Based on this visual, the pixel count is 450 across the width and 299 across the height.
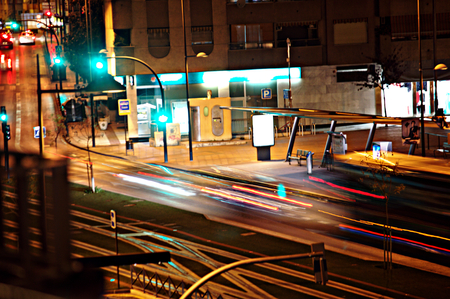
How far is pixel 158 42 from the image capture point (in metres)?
41.0

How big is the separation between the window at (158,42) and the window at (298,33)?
9.16 metres

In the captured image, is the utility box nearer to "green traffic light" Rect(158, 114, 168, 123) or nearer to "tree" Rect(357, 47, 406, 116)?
"green traffic light" Rect(158, 114, 168, 123)

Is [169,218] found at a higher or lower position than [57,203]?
lower

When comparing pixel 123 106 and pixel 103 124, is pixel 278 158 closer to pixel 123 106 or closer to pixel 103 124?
pixel 123 106

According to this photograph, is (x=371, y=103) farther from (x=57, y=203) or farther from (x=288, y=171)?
(x=57, y=203)

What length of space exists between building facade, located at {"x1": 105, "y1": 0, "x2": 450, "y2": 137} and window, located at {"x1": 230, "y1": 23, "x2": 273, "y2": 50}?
0.08 metres

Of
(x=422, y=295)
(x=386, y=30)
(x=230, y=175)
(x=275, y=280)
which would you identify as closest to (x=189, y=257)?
(x=275, y=280)

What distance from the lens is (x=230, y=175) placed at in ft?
85.0

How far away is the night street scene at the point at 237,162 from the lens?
5.21 metres

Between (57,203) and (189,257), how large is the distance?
11.8m

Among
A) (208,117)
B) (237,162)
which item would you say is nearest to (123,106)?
(208,117)

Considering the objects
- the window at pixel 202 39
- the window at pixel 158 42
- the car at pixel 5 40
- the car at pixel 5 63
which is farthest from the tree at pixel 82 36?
the car at pixel 5 40

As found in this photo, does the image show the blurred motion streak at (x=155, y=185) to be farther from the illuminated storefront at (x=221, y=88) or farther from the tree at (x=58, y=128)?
the illuminated storefront at (x=221, y=88)

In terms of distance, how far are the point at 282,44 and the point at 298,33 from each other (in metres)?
1.72
